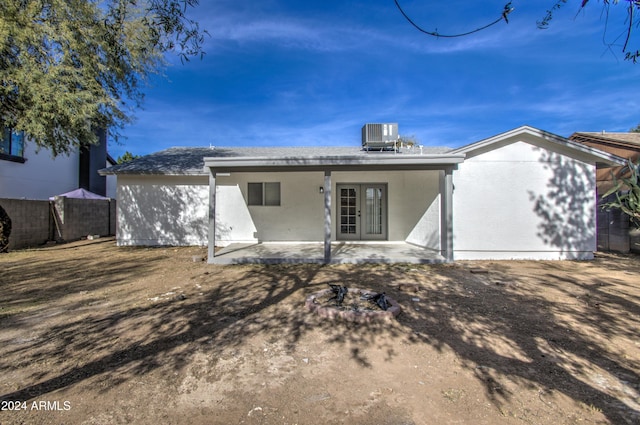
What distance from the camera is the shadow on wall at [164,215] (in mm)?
10586

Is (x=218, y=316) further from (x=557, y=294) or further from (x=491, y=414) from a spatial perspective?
(x=557, y=294)

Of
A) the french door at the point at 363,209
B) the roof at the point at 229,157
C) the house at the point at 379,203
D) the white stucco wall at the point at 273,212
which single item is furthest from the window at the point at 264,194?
the french door at the point at 363,209

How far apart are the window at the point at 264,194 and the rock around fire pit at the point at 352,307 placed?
627 centimetres

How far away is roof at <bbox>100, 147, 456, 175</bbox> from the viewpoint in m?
7.20

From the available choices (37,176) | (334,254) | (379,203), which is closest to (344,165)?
(334,254)

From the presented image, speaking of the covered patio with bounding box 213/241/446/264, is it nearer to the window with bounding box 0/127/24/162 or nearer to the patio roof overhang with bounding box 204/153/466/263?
the patio roof overhang with bounding box 204/153/466/263


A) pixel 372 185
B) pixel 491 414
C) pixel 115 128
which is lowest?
pixel 491 414

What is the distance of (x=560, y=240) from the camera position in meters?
7.97

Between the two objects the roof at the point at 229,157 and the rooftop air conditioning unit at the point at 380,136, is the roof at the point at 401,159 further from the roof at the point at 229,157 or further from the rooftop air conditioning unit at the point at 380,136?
the rooftop air conditioning unit at the point at 380,136

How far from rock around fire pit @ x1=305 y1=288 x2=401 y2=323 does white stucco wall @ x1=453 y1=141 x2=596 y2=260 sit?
4.46 m

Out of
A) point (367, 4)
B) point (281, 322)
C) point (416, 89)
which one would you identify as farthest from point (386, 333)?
point (416, 89)

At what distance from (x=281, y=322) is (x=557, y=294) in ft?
15.5

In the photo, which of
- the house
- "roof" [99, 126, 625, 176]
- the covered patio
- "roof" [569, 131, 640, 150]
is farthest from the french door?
"roof" [569, 131, 640, 150]

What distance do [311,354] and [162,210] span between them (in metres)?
9.42
